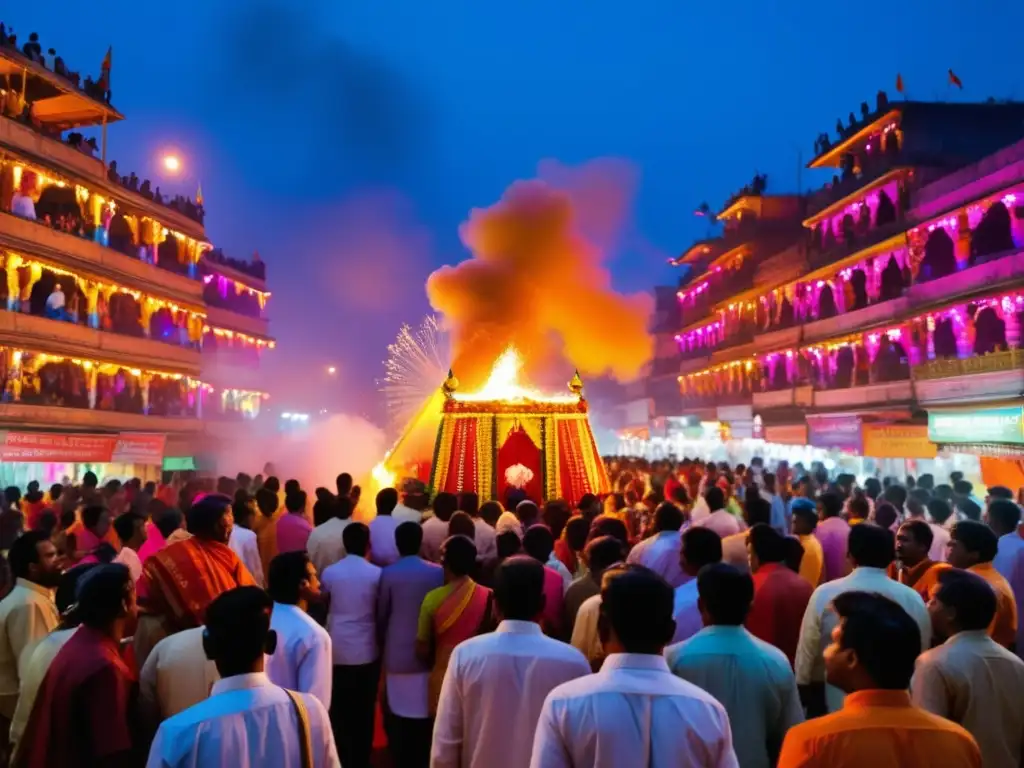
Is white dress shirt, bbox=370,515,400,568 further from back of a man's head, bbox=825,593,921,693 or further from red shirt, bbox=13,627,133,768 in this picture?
back of a man's head, bbox=825,593,921,693

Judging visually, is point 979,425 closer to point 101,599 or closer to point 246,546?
point 246,546

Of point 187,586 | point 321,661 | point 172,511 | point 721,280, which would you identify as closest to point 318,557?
point 172,511

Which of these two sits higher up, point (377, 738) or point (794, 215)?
point (794, 215)

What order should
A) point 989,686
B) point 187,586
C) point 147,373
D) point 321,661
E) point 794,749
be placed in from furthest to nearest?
point 147,373 → point 187,586 → point 321,661 → point 989,686 → point 794,749

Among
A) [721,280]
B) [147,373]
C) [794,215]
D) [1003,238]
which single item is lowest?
[147,373]

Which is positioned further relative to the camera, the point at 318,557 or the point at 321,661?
the point at 318,557

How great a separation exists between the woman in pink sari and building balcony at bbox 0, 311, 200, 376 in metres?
21.5

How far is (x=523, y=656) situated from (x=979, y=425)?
18.0 m

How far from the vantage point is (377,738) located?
A: 768 cm

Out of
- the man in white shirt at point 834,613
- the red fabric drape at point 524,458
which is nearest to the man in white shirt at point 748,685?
the man in white shirt at point 834,613

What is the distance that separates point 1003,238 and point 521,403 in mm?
15217

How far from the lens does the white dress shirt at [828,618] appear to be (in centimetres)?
483

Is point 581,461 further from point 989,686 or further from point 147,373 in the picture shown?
point 147,373

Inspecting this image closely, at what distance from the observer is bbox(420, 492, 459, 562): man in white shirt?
9.23 m
